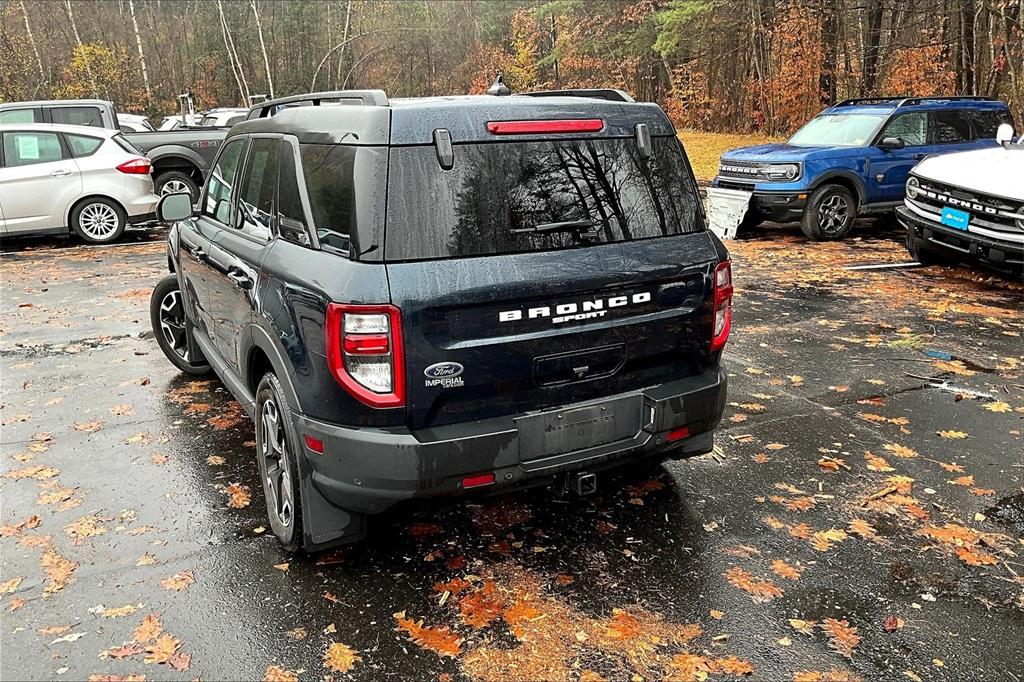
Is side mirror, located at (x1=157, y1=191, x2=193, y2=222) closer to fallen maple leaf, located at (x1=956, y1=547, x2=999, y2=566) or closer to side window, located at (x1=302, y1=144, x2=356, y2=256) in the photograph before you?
side window, located at (x1=302, y1=144, x2=356, y2=256)

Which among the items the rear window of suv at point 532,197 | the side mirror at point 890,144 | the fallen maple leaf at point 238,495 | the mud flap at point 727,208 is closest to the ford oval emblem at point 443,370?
the rear window of suv at point 532,197

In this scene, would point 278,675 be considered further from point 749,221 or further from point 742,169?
point 749,221

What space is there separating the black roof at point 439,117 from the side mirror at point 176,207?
5.19 feet

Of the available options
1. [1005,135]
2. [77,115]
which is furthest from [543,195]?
[77,115]

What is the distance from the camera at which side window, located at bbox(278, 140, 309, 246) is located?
346 centimetres

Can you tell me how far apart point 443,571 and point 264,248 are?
1.69 meters

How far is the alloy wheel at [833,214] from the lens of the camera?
11.5 m

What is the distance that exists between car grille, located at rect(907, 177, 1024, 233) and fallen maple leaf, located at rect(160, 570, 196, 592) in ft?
25.8

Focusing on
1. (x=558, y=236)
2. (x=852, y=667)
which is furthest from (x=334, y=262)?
(x=852, y=667)

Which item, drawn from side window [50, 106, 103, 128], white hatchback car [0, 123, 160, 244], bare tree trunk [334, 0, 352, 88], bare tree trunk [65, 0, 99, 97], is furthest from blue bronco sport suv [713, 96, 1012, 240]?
bare tree trunk [65, 0, 99, 97]

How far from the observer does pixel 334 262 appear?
3.08 m

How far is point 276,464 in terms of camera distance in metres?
3.73

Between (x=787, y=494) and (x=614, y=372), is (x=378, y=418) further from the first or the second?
(x=787, y=494)

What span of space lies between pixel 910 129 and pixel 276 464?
11.2 metres
